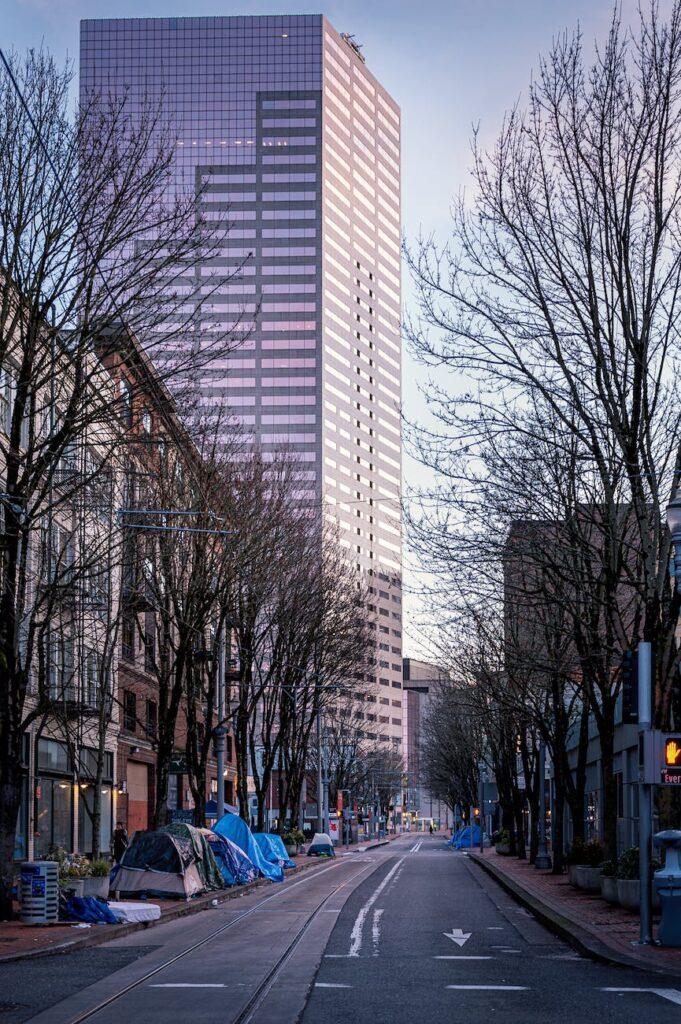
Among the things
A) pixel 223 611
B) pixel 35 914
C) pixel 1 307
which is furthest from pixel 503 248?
pixel 223 611

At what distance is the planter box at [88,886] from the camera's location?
2736 centimetres

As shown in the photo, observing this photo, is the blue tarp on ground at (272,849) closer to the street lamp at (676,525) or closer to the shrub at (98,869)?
the shrub at (98,869)

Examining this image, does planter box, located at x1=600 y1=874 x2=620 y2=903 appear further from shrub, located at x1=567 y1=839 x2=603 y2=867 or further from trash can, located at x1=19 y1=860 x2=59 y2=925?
trash can, located at x1=19 y1=860 x2=59 y2=925

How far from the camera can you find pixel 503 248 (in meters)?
25.0

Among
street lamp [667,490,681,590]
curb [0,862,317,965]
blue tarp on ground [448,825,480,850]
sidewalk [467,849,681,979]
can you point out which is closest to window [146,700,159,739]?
curb [0,862,317,965]

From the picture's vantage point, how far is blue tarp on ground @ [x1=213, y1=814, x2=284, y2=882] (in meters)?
45.6

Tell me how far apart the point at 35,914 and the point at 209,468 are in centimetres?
1698

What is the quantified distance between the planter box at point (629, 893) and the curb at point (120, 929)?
909 cm

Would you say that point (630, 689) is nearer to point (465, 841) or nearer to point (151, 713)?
point (151, 713)

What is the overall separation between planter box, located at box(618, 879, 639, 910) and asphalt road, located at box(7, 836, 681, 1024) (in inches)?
72.6

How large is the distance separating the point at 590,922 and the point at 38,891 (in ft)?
32.1

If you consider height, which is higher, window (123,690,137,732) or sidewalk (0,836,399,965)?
window (123,690,137,732)

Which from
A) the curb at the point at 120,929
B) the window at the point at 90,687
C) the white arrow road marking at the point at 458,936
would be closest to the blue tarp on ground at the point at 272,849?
the window at the point at 90,687

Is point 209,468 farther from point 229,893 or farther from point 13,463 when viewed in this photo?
point 13,463
